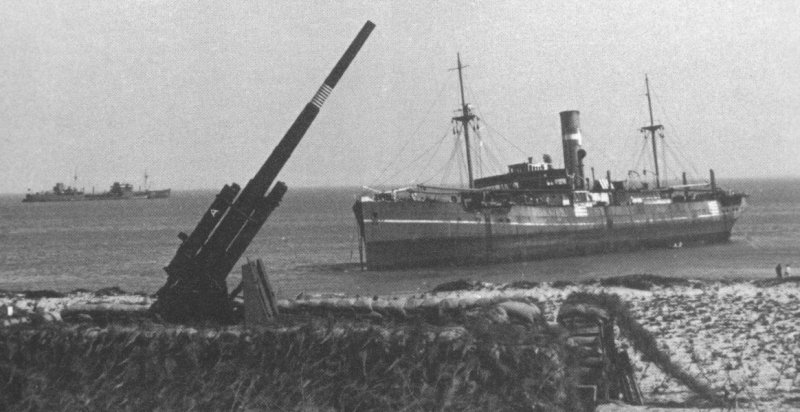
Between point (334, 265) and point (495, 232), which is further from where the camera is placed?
point (334, 265)

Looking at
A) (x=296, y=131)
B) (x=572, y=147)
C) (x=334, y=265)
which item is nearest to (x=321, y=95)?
(x=296, y=131)

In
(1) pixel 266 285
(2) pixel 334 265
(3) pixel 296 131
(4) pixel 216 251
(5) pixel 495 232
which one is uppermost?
(3) pixel 296 131

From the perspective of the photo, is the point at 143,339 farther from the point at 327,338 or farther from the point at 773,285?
the point at 773,285

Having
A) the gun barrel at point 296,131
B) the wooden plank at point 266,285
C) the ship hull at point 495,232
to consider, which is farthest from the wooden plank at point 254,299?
the ship hull at point 495,232

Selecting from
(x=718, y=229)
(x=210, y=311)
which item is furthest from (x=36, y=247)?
(x=210, y=311)

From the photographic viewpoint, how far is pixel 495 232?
41.9 m

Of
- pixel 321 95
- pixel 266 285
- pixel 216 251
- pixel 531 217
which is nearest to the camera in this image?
pixel 266 285

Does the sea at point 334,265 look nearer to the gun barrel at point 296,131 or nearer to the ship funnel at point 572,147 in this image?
the ship funnel at point 572,147

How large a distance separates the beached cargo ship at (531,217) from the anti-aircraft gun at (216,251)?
29.1 m

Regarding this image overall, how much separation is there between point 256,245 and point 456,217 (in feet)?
84.4

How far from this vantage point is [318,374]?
255 inches

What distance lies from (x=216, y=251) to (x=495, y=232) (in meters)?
33.6

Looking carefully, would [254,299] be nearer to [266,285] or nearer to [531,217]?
[266,285]

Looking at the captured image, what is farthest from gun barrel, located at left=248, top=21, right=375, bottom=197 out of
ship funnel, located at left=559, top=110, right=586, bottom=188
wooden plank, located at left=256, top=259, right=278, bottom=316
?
ship funnel, located at left=559, top=110, right=586, bottom=188
